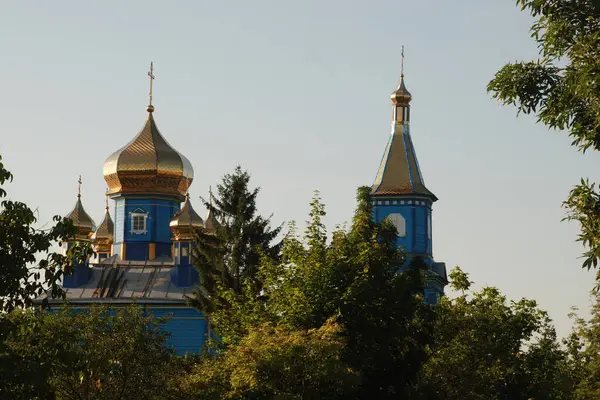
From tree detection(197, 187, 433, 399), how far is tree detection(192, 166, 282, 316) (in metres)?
7.76

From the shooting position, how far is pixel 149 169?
67.1m

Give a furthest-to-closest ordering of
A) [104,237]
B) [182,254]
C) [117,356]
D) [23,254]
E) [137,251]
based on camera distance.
A: [104,237]
[137,251]
[182,254]
[117,356]
[23,254]

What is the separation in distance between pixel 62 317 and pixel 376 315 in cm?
626

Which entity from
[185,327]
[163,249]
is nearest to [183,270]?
[185,327]

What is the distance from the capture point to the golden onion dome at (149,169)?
2638 inches

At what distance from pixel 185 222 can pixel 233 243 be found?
23372mm

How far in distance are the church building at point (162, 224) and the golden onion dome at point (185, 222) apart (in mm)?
17

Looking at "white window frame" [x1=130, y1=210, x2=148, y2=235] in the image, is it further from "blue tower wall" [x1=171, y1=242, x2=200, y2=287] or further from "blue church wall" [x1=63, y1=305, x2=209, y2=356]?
"blue church wall" [x1=63, y1=305, x2=209, y2=356]

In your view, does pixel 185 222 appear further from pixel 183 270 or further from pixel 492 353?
pixel 492 353

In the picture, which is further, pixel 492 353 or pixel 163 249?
pixel 163 249

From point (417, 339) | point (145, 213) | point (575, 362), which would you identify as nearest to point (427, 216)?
point (145, 213)

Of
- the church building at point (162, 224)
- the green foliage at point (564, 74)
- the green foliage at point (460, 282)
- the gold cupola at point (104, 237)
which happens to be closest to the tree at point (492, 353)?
the green foliage at point (460, 282)

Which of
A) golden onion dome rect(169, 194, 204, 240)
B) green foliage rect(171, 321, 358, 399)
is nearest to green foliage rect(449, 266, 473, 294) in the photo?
green foliage rect(171, 321, 358, 399)

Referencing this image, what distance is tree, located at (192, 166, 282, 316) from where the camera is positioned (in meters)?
38.6
